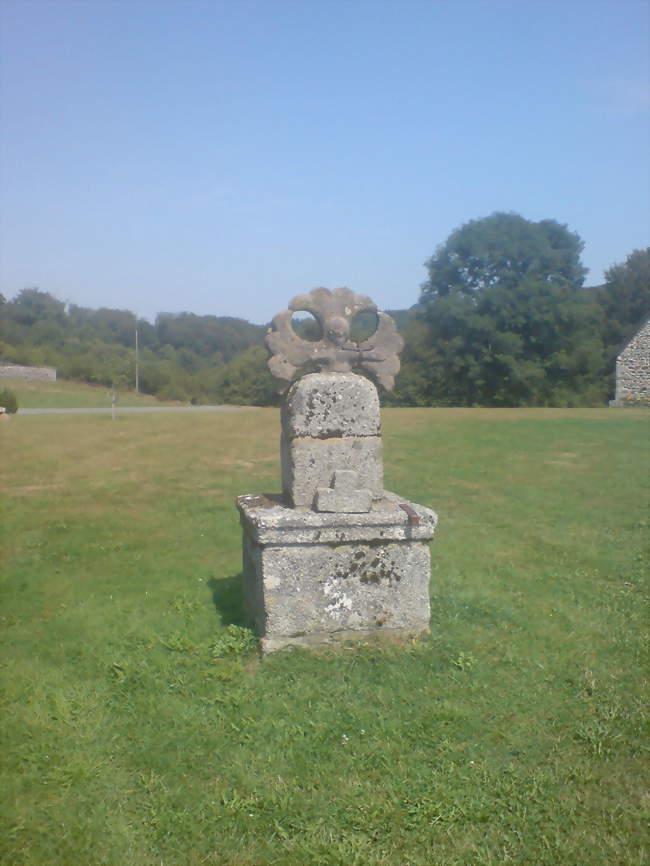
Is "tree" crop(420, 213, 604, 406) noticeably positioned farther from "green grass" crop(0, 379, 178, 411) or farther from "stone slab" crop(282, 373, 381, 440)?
"stone slab" crop(282, 373, 381, 440)

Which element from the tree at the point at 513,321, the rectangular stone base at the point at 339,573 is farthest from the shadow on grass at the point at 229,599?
the tree at the point at 513,321

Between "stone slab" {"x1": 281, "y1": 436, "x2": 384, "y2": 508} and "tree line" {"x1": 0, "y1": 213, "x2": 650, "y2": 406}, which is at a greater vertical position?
"tree line" {"x1": 0, "y1": 213, "x2": 650, "y2": 406}

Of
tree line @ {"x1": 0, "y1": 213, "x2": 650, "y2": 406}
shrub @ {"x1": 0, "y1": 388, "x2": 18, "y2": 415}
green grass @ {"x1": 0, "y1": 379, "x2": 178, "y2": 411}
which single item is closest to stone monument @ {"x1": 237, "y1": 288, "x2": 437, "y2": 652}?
shrub @ {"x1": 0, "y1": 388, "x2": 18, "y2": 415}

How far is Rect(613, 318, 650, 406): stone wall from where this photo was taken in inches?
1494

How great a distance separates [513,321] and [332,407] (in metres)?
37.3

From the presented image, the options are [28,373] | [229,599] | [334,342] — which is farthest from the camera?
[28,373]

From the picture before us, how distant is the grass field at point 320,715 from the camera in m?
3.03

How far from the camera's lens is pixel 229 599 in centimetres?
585

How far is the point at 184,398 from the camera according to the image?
47.2m

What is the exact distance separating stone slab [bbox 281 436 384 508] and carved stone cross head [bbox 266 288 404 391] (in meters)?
0.52

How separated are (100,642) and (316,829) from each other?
97.0 inches

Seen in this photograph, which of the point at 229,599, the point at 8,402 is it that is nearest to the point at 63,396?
the point at 8,402

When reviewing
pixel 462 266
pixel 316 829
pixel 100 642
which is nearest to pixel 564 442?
pixel 100 642

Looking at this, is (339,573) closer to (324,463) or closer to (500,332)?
(324,463)
